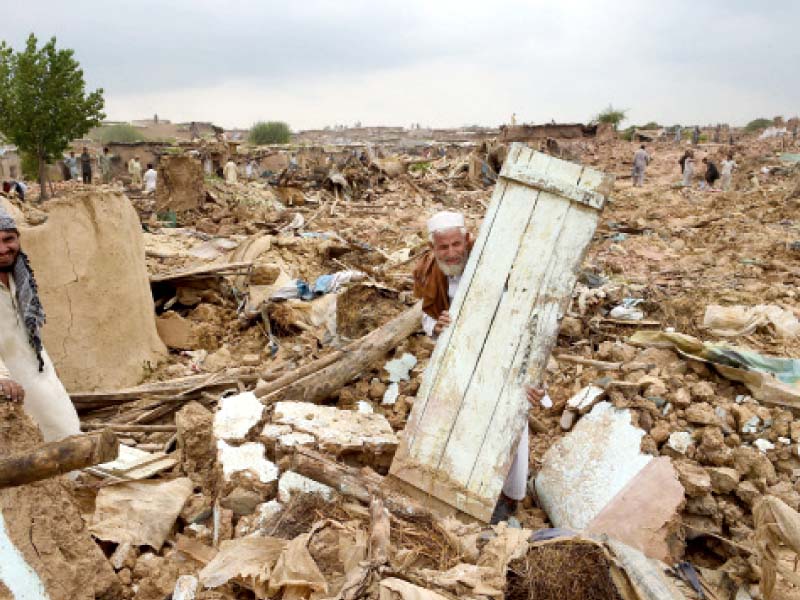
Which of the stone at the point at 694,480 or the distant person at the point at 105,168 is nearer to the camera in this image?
the stone at the point at 694,480

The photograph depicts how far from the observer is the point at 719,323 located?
15.4 feet

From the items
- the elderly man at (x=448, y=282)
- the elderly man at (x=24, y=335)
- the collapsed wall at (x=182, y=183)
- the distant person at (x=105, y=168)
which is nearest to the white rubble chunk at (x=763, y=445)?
the elderly man at (x=448, y=282)

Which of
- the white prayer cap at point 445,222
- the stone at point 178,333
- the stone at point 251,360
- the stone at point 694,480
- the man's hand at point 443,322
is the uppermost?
the white prayer cap at point 445,222

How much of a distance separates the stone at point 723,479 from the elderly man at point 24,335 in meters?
3.46

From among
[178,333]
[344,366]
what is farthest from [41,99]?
[344,366]

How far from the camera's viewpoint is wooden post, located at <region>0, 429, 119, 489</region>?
1359mm

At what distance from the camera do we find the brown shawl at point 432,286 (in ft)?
10.3

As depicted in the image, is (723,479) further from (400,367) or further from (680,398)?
(400,367)

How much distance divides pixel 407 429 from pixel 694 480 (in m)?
1.44

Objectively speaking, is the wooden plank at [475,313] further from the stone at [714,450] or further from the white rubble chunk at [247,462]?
the stone at [714,450]

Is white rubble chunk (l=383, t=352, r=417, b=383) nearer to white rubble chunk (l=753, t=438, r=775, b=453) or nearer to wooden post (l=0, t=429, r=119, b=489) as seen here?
white rubble chunk (l=753, t=438, r=775, b=453)

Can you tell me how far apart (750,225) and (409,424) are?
32.3 ft

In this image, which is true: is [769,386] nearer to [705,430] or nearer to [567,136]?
[705,430]

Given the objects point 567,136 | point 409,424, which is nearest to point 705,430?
point 409,424
